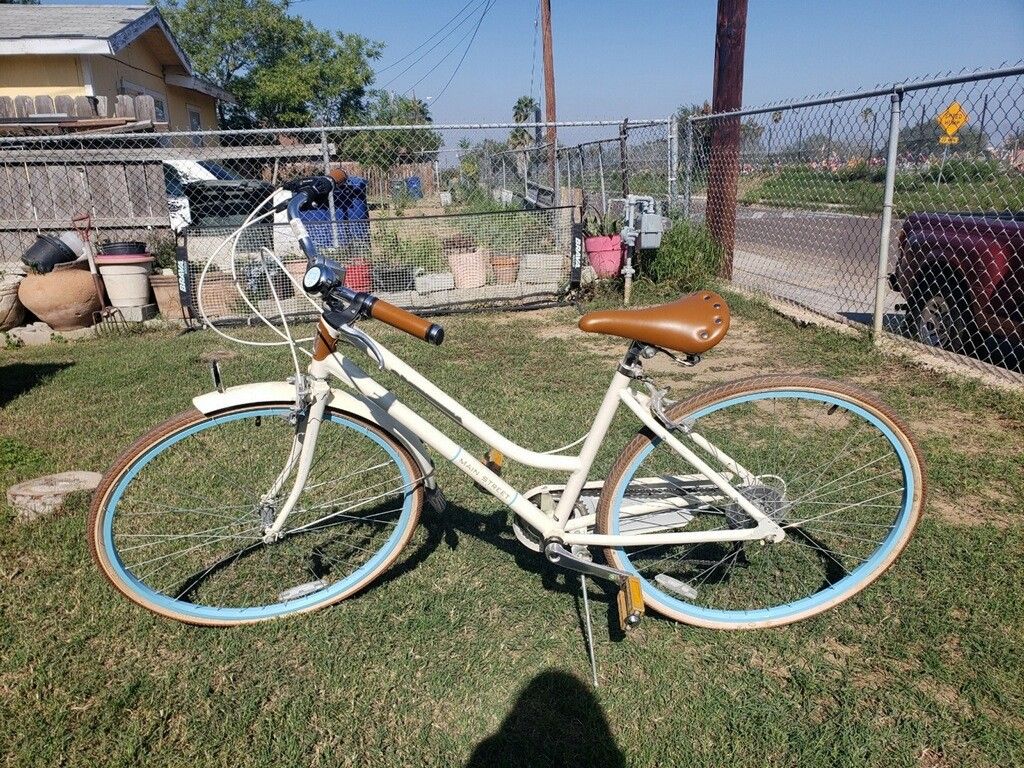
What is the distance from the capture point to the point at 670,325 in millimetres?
2262

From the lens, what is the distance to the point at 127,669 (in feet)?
8.31

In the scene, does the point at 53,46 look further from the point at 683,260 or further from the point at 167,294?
the point at 683,260

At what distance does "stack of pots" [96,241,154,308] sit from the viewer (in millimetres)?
7660

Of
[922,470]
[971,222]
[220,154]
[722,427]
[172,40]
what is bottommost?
[722,427]

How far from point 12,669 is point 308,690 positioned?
3.34 feet

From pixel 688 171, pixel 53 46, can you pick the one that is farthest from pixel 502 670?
pixel 53 46

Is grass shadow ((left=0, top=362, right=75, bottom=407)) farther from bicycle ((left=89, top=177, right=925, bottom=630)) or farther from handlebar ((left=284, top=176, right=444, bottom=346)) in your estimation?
handlebar ((left=284, top=176, right=444, bottom=346))

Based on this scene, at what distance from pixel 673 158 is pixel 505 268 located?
2.23 meters

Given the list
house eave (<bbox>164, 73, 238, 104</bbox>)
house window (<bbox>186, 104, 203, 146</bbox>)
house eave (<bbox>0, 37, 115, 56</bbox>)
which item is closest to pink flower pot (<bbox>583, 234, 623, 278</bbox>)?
house eave (<bbox>0, 37, 115, 56</bbox>)

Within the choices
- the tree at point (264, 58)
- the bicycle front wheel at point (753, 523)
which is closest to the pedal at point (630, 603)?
the bicycle front wheel at point (753, 523)

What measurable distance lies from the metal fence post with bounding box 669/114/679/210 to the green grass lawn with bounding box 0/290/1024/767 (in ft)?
18.0

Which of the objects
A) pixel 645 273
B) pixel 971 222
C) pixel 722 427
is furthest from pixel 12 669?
pixel 645 273

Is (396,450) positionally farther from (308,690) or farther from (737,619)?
(737,619)

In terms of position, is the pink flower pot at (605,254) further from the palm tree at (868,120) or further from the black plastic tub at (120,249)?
the black plastic tub at (120,249)
